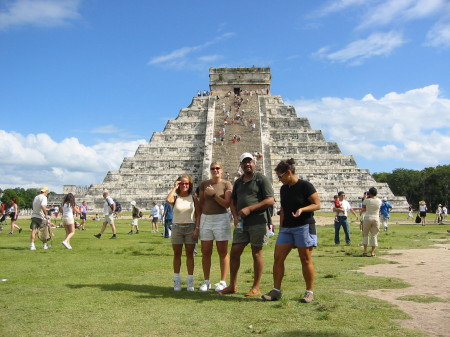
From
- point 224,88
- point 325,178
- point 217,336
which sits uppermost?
point 224,88

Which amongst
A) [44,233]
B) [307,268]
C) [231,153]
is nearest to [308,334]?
[307,268]

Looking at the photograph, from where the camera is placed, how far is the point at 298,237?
634 cm

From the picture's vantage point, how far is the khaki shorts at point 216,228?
22.6ft

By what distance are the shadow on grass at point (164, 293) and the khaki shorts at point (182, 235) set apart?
69 cm

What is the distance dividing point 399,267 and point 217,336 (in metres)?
5.85

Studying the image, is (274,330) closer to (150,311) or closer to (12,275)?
(150,311)

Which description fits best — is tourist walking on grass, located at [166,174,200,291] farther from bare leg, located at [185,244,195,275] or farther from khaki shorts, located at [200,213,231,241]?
khaki shorts, located at [200,213,231,241]

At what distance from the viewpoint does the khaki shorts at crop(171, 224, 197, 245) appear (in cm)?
720

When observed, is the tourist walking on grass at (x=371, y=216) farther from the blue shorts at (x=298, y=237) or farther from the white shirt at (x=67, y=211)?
the white shirt at (x=67, y=211)

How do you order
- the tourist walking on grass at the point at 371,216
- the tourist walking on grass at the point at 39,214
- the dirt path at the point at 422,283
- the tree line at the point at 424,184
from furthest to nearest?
1. the tree line at the point at 424,184
2. the tourist walking on grass at the point at 39,214
3. the tourist walking on grass at the point at 371,216
4. the dirt path at the point at 422,283

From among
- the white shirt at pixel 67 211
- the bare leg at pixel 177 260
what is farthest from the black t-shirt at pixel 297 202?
the white shirt at pixel 67 211

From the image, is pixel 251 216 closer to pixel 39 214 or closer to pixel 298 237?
pixel 298 237

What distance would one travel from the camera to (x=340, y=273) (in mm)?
8438

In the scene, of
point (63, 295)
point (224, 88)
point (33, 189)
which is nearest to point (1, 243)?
point (63, 295)
